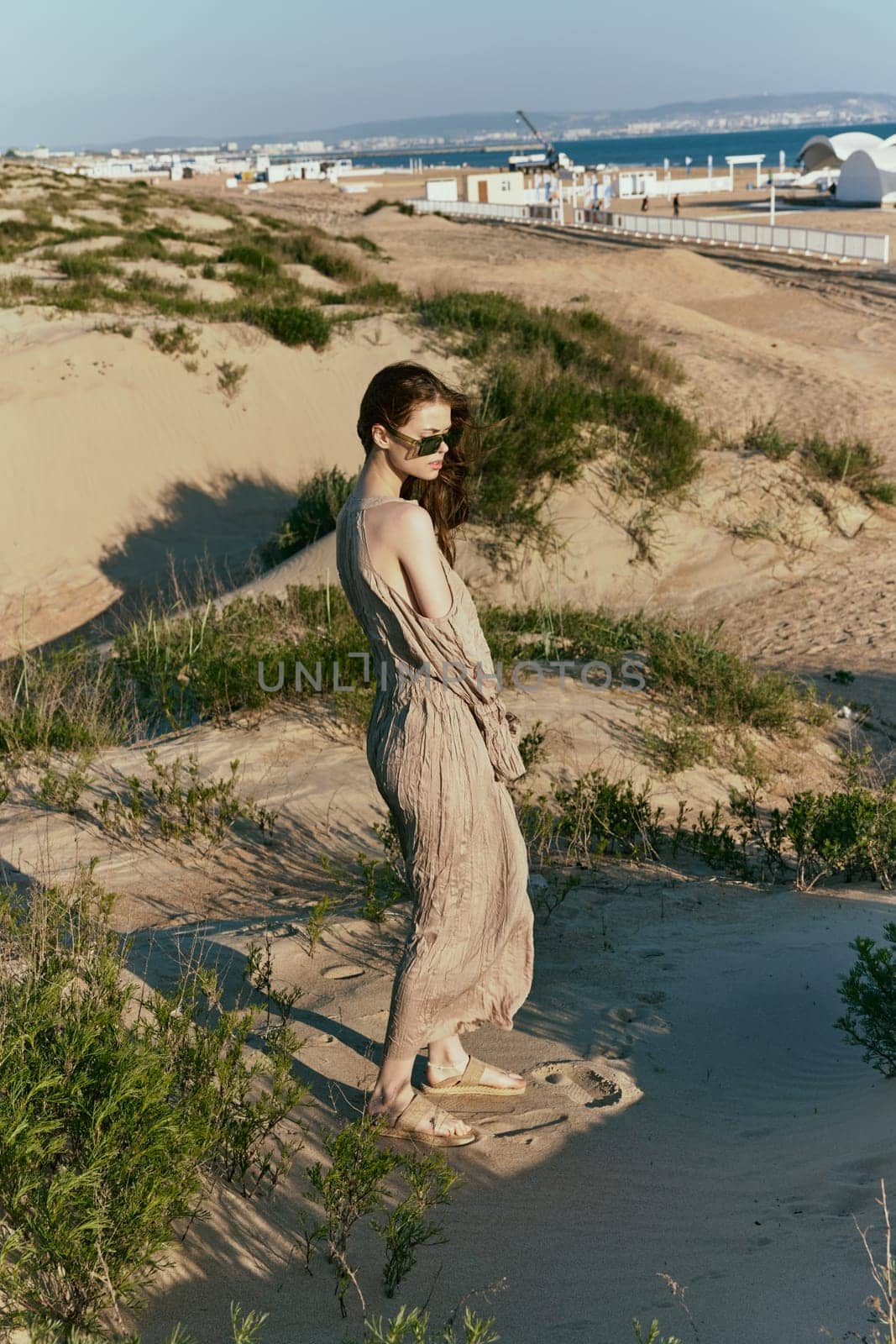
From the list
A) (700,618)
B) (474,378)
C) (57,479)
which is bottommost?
(700,618)

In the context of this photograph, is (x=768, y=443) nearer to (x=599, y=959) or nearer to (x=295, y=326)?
(x=295, y=326)

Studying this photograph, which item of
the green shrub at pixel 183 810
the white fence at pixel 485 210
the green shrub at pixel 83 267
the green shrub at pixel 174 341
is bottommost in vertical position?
the green shrub at pixel 183 810

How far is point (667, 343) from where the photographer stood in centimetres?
1711

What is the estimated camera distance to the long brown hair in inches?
112

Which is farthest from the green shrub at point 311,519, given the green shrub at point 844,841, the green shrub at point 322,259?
the green shrub at point 322,259

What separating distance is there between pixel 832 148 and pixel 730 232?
81.0ft

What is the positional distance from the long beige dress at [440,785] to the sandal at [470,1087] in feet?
0.73

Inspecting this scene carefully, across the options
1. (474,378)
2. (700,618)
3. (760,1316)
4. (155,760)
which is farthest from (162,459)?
(760,1316)

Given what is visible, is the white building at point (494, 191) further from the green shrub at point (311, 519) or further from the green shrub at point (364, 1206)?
the green shrub at point (364, 1206)

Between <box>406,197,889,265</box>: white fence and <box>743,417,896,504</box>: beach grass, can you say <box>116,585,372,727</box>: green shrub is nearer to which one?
<box>743,417,896,504</box>: beach grass

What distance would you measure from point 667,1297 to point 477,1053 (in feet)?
3.84

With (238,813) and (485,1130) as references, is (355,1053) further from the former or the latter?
(238,813)

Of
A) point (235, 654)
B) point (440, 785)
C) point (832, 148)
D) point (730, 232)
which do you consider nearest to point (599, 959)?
point (440, 785)

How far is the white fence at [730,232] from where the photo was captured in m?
28.3
